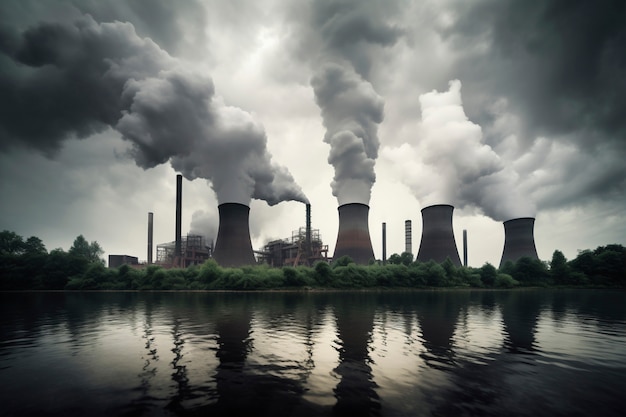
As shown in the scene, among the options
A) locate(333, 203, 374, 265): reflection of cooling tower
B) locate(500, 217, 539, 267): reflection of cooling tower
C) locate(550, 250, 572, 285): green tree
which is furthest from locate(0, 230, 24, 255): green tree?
locate(550, 250, 572, 285): green tree

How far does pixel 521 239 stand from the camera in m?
48.0

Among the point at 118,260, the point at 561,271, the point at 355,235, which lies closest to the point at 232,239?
the point at 355,235

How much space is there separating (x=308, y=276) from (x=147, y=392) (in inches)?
1297

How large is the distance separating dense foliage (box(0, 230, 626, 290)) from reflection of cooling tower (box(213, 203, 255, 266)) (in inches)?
77.3

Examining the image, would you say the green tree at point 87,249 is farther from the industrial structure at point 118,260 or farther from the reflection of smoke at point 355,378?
the reflection of smoke at point 355,378

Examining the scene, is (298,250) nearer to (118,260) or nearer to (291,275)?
(291,275)

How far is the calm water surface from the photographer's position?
5500 mm

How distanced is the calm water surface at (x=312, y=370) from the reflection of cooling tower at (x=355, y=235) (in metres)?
27.9

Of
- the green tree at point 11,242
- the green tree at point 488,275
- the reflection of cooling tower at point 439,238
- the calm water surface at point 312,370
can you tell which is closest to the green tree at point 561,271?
the green tree at point 488,275

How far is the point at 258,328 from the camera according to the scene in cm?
1316

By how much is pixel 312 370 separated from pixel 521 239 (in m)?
53.2

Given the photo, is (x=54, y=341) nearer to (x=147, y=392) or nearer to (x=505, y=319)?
(x=147, y=392)

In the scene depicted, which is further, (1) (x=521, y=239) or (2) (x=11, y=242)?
(2) (x=11, y=242)

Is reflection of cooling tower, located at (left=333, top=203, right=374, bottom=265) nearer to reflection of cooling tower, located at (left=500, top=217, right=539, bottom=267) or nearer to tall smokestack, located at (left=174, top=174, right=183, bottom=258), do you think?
reflection of cooling tower, located at (left=500, top=217, right=539, bottom=267)
